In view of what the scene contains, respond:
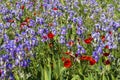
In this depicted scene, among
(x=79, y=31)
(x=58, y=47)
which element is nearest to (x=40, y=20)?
(x=79, y=31)

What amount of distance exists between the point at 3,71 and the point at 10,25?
2.18 meters

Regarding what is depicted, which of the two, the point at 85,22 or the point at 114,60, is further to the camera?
the point at 85,22

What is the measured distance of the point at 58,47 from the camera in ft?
14.7

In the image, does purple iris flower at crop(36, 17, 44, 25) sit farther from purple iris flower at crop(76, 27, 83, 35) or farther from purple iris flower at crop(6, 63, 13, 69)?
purple iris flower at crop(6, 63, 13, 69)

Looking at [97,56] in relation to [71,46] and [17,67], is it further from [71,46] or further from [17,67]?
[17,67]

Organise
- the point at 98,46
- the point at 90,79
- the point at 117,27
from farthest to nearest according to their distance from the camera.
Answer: the point at 117,27 → the point at 98,46 → the point at 90,79

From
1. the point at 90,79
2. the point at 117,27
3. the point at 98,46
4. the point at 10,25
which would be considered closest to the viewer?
the point at 90,79

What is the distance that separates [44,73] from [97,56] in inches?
29.6

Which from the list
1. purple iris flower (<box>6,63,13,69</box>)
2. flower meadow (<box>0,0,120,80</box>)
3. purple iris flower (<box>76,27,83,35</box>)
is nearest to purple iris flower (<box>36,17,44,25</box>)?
flower meadow (<box>0,0,120,80</box>)

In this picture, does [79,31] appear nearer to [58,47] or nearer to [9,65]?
[58,47]

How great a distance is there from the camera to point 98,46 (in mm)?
4234

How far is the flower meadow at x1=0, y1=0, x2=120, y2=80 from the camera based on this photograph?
3580 mm

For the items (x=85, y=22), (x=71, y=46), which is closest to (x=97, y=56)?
(x=71, y=46)

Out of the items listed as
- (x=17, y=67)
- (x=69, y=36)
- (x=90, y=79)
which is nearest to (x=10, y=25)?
(x=69, y=36)
